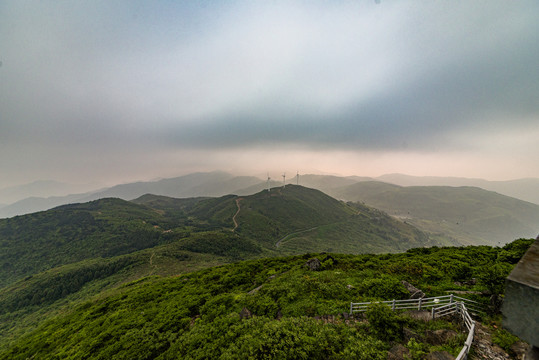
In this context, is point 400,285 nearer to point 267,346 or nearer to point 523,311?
point 267,346

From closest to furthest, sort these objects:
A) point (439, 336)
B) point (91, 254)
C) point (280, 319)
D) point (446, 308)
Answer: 1. point (439, 336)
2. point (446, 308)
3. point (280, 319)
4. point (91, 254)

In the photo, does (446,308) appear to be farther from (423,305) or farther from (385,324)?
(385,324)

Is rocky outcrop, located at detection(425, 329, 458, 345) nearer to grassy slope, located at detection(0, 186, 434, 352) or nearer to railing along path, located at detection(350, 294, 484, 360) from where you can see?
railing along path, located at detection(350, 294, 484, 360)

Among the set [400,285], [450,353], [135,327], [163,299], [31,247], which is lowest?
[31,247]

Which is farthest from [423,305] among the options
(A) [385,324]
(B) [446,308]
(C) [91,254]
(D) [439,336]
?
(C) [91,254]

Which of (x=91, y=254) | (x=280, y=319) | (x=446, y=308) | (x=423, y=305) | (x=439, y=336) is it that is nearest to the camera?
(x=439, y=336)

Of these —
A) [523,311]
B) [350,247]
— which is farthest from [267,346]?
[350,247]

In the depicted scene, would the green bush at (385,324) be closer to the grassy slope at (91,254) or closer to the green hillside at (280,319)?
the green hillside at (280,319)

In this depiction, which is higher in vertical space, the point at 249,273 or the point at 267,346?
the point at 267,346

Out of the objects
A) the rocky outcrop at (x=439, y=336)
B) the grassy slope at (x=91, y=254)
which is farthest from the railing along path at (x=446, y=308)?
the grassy slope at (x=91, y=254)

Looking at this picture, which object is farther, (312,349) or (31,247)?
(31,247)
